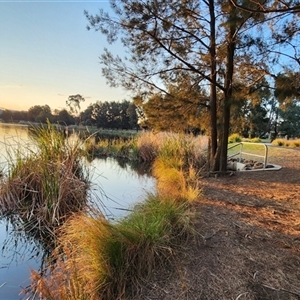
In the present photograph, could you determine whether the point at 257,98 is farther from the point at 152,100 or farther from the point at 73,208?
the point at 73,208

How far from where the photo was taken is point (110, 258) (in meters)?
1.92

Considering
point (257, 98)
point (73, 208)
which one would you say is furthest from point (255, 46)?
point (73, 208)

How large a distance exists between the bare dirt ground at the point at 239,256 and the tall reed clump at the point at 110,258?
0.14 meters

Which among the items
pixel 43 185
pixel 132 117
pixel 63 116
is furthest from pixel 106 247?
pixel 132 117

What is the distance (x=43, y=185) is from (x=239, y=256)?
269 centimetres

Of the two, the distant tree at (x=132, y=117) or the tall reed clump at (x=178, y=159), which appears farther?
the distant tree at (x=132, y=117)

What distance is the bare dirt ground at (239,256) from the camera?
5.68 feet

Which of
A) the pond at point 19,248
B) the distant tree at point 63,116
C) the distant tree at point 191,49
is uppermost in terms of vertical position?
the distant tree at point 191,49

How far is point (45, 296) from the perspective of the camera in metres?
1.67

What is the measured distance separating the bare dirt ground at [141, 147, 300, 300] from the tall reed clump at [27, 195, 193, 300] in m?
0.14

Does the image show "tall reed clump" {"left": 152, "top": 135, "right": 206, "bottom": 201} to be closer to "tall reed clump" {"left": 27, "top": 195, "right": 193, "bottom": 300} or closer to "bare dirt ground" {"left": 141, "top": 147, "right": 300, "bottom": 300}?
"bare dirt ground" {"left": 141, "top": 147, "right": 300, "bottom": 300}

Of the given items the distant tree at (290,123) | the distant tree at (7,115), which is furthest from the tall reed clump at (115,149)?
the distant tree at (290,123)

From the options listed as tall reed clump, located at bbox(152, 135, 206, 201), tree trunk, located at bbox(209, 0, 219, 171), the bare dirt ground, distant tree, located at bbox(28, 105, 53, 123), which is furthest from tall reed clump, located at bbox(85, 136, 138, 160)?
the bare dirt ground

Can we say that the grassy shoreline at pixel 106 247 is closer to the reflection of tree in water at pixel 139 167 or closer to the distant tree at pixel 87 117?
the distant tree at pixel 87 117
